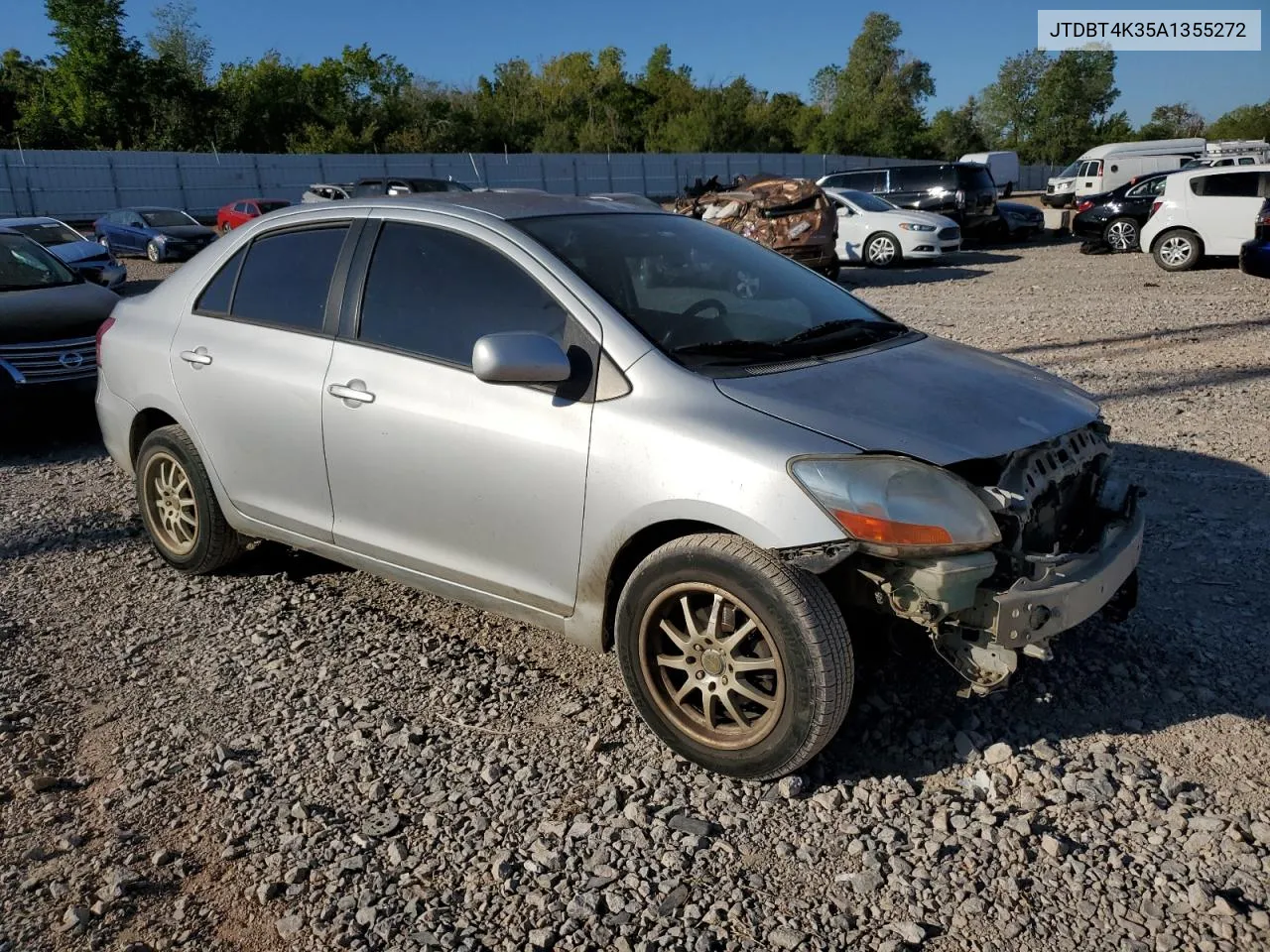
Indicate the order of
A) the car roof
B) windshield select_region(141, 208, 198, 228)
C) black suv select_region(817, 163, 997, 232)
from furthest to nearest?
windshield select_region(141, 208, 198, 228) < black suv select_region(817, 163, 997, 232) < the car roof

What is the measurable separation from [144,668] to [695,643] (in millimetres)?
2298

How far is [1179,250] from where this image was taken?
54.6 feet

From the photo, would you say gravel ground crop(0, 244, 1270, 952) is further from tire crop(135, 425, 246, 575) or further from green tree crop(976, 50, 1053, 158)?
green tree crop(976, 50, 1053, 158)

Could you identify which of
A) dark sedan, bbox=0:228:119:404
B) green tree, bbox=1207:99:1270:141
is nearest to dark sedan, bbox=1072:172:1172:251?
dark sedan, bbox=0:228:119:404

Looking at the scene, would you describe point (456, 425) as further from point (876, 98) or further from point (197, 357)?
point (876, 98)

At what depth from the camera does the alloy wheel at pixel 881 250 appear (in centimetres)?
1909

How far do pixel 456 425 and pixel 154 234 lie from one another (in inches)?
886

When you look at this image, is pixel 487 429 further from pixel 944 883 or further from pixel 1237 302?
pixel 1237 302

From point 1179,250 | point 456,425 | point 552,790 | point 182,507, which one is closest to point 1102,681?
point 552,790

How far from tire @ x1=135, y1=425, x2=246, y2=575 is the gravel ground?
160mm

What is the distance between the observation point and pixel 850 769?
10.3 feet

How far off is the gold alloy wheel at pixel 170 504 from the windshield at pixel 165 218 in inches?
839

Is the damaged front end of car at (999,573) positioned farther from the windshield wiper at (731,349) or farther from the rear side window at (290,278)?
the rear side window at (290,278)

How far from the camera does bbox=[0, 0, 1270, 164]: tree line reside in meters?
52.3
